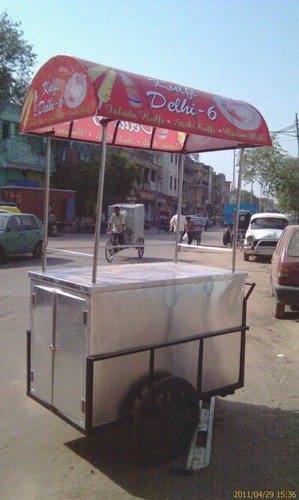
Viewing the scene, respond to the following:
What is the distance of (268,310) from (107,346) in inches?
234

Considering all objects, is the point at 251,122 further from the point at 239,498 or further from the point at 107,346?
the point at 239,498

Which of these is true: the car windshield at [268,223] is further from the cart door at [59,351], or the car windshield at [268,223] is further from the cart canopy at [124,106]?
the cart door at [59,351]

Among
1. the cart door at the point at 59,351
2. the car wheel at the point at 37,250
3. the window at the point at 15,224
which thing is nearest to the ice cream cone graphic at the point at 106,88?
the cart door at the point at 59,351

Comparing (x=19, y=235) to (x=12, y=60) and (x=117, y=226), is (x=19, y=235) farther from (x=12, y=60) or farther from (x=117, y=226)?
(x=12, y=60)

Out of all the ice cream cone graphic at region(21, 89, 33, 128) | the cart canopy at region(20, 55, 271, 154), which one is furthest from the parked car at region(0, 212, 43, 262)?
the ice cream cone graphic at region(21, 89, 33, 128)

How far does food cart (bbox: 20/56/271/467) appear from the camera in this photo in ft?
10.1

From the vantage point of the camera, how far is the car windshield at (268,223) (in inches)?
749

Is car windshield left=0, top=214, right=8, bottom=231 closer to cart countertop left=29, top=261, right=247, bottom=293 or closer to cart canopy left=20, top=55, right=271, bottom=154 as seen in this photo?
cart canopy left=20, top=55, right=271, bottom=154

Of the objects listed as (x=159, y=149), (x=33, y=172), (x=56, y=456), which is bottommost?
(x=56, y=456)

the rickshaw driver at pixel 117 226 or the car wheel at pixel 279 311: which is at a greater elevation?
the rickshaw driver at pixel 117 226

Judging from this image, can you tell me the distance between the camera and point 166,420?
3287 mm

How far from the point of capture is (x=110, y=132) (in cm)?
473

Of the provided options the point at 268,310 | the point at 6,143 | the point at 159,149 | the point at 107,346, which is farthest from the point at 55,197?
the point at 107,346

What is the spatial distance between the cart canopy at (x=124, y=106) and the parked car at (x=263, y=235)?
13509 mm
